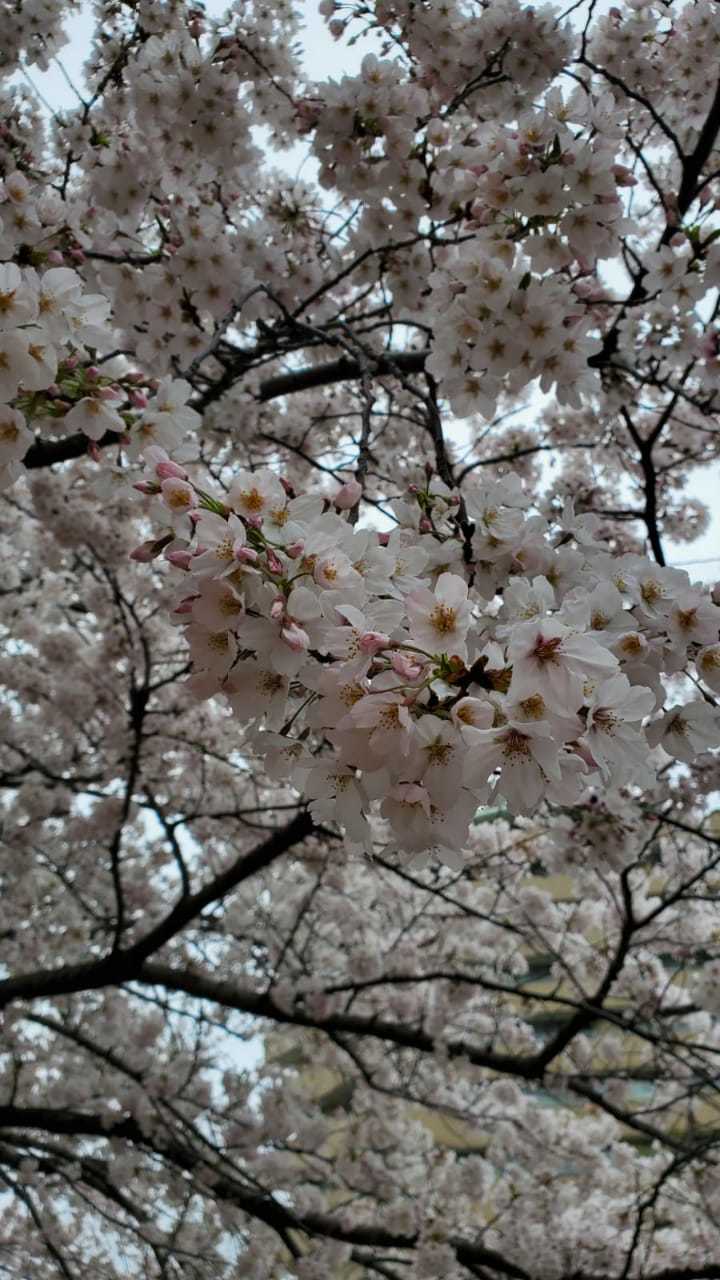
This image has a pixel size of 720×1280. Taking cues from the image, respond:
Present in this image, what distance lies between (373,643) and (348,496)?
1.15ft

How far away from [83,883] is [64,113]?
5278 millimetres

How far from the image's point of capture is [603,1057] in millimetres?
7758

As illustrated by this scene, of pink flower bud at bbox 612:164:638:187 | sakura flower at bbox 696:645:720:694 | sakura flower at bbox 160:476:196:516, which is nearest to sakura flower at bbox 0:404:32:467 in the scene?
sakura flower at bbox 160:476:196:516

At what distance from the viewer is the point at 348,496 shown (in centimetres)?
131

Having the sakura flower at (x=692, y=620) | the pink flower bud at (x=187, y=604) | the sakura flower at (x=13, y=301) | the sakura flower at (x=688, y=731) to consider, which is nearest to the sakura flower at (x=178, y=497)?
the pink flower bud at (x=187, y=604)

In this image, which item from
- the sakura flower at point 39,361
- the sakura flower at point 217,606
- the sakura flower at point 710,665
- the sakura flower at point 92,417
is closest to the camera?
the sakura flower at point 217,606

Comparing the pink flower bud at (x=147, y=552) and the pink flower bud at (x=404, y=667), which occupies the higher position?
the pink flower bud at (x=147, y=552)

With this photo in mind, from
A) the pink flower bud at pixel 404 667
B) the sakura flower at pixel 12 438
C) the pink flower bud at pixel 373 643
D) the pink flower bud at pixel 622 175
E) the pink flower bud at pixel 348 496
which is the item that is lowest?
the pink flower bud at pixel 404 667

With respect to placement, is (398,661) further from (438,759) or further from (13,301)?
(13,301)

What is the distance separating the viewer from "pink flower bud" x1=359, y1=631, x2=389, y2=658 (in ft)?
3.38

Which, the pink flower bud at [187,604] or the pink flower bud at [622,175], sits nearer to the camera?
the pink flower bud at [187,604]

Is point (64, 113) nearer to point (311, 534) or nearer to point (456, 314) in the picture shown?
point (456, 314)

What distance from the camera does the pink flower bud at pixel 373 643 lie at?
1.03 m

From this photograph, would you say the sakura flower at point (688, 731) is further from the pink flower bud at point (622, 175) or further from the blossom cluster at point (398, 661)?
the pink flower bud at point (622, 175)
